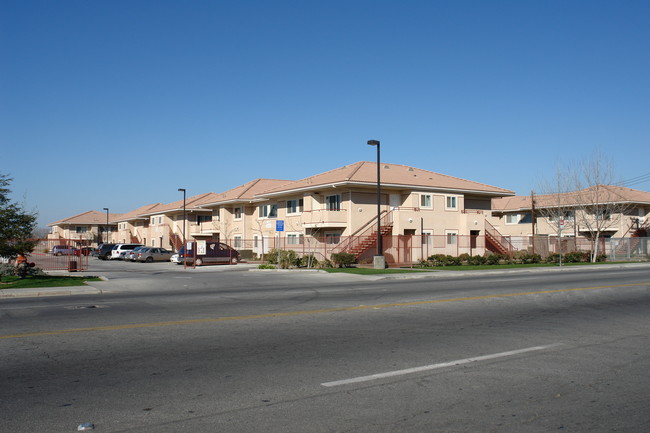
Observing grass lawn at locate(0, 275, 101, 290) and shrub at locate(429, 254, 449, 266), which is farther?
shrub at locate(429, 254, 449, 266)

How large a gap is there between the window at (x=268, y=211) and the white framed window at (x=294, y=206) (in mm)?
2537

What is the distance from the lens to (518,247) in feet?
158

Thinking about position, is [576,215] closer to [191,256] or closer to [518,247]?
[518,247]

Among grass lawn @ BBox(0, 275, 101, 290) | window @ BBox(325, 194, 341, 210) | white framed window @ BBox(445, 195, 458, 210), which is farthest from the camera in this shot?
white framed window @ BBox(445, 195, 458, 210)

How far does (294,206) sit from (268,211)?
16.7 ft

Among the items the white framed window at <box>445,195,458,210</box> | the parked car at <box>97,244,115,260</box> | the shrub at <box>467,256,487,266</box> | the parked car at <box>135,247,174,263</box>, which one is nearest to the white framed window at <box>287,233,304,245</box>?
the white framed window at <box>445,195,458,210</box>

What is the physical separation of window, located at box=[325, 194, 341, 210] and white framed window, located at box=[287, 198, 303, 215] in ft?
11.3

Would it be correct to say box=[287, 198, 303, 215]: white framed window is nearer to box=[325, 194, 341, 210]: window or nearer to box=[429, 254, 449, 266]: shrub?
box=[325, 194, 341, 210]: window

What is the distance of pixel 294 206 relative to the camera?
48.4 meters

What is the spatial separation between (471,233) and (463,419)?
4175 centimetres

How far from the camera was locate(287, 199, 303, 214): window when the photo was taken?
47688 mm

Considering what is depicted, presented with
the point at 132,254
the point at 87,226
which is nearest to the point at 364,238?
the point at 132,254

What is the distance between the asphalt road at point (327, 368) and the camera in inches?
216

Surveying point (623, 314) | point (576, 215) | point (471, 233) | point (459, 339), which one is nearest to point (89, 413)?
point (459, 339)
